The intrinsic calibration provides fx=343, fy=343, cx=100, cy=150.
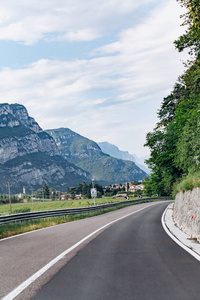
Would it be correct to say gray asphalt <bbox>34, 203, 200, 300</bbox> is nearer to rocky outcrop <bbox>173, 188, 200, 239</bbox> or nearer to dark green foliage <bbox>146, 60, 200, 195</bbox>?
rocky outcrop <bbox>173, 188, 200, 239</bbox>

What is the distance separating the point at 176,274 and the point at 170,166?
42.4m

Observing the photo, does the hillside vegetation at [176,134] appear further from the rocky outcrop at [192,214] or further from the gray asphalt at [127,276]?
the gray asphalt at [127,276]

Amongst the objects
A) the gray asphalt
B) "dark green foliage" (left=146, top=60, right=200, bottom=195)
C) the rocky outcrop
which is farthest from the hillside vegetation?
the gray asphalt

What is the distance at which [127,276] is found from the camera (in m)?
5.97

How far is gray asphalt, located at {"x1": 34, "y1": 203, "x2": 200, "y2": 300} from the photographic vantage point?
16.0ft

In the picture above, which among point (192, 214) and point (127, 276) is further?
point (192, 214)

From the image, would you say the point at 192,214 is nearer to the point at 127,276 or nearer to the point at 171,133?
the point at 127,276

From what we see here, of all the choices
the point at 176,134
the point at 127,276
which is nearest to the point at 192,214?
the point at 127,276

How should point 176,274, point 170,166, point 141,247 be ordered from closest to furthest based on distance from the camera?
point 176,274
point 141,247
point 170,166

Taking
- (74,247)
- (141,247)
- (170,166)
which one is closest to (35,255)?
(74,247)

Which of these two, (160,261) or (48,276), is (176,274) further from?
(48,276)

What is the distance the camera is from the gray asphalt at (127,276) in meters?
4.87

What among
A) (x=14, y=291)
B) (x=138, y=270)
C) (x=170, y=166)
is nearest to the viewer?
(x=14, y=291)

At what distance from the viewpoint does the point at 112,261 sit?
7.53 metres
